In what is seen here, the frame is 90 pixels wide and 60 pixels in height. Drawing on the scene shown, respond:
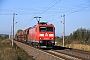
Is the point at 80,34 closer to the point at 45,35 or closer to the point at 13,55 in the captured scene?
the point at 45,35

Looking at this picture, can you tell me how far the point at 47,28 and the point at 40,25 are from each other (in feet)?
3.31

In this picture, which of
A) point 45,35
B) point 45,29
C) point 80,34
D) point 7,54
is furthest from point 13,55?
point 80,34

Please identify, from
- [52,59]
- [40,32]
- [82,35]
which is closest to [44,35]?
[40,32]

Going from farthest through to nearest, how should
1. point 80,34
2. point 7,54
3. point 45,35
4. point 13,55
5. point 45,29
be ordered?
point 80,34 → point 45,29 → point 45,35 → point 7,54 → point 13,55

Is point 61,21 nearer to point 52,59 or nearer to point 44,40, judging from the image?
point 44,40

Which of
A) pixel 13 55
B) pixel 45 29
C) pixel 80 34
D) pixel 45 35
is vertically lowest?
pixel 13 55

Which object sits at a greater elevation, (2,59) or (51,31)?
(51,31)

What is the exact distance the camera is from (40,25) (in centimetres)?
3092

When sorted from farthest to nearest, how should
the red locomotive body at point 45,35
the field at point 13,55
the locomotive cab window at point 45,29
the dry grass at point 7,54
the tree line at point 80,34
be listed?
the tree line at point 80,34, the locomotive cab window at point 45,29, the red locomotive body at point 45,35, the field at point 13,55, the dry grass at point 7,54

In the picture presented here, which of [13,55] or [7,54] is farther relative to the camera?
[7,54]

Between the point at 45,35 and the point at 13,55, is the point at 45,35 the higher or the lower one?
the higher one

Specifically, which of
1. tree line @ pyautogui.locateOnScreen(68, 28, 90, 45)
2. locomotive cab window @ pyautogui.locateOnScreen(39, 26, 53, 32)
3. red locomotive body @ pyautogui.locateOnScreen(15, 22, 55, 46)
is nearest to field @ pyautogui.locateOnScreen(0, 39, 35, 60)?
red locomotive body @ pyautogui.locateOnScreen(15, 22, 55, 46)

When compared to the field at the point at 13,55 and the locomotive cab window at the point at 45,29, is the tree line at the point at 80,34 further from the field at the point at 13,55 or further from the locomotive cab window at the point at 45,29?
the field at the point at 13,55

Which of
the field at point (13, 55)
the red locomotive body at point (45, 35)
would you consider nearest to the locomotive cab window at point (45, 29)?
the red locomotive body at point (45, 35)
